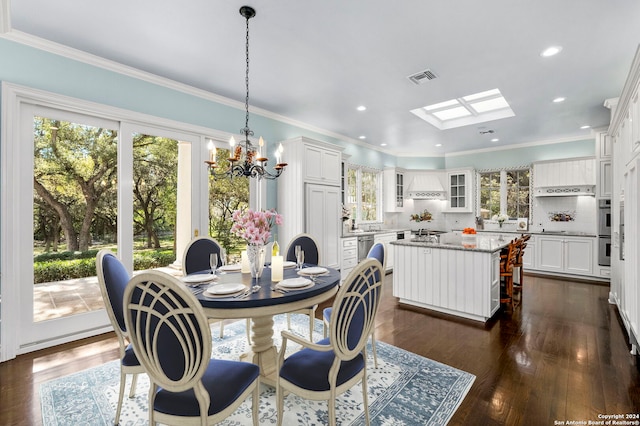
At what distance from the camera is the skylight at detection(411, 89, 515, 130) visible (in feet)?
14.7

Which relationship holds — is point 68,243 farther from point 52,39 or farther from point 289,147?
point 289,147

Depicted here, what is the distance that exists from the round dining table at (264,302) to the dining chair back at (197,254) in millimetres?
616

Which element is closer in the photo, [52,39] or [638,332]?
[638,332]

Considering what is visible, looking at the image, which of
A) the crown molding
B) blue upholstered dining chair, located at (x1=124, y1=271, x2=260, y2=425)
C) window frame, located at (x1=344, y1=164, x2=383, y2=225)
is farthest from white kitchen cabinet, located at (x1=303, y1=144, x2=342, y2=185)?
blue upholstered dining chair, located at (x1=124, y1=271, x2=260, y2=425)

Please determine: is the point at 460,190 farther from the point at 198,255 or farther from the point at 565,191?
the point at 198,255

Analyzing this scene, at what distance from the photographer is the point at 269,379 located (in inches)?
87.9

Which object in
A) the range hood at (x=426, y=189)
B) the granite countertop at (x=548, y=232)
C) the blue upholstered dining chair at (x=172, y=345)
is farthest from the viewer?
the range hood at (x=426, y=189)

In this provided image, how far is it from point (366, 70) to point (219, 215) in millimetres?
2665

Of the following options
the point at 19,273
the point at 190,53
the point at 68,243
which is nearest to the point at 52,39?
the point at 190,53

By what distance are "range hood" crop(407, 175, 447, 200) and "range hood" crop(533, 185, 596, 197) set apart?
1984mm

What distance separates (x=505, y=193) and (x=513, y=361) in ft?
18.0

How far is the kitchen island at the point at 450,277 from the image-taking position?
11.6 ft

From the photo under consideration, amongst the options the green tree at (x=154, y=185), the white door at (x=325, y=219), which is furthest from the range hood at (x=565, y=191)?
the green tree at (x=154, y=185)

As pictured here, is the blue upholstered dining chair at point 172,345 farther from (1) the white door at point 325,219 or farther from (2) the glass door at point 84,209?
(1) the white door at point 325,219
